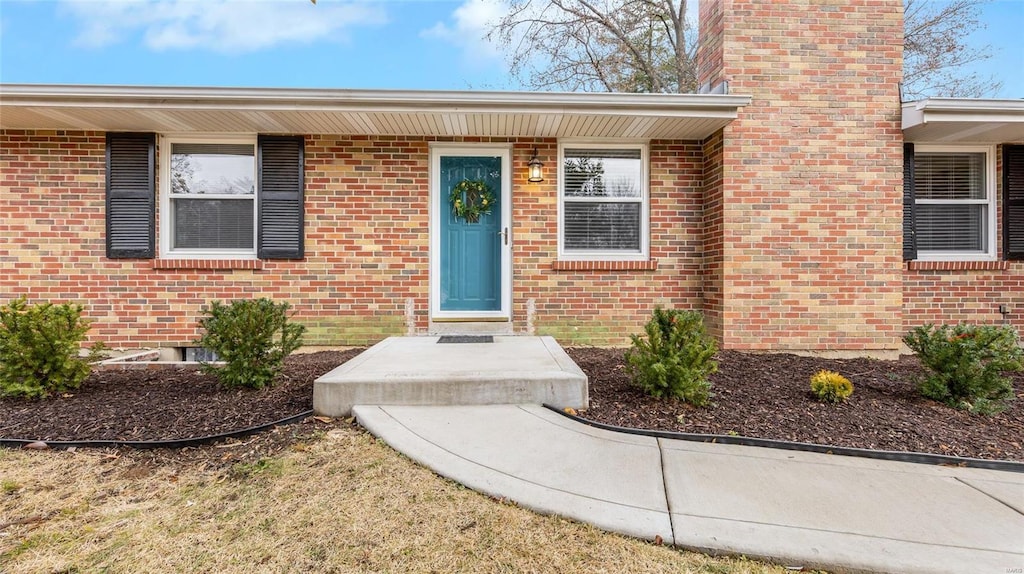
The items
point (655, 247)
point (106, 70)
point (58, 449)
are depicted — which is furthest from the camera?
point (106, 70)

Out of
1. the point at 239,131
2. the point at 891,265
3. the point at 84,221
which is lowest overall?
the point at 891,265

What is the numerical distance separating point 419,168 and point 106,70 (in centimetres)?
855

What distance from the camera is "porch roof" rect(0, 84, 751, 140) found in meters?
4.15

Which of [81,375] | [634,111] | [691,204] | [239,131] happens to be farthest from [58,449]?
[691,204]

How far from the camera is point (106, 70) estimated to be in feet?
29.3

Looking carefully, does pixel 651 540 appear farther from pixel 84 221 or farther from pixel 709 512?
pixel 84 221

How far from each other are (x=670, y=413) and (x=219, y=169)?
5.34m

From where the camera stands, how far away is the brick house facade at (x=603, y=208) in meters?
4.72

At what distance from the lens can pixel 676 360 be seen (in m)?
2.80

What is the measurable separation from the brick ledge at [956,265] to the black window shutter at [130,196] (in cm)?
854

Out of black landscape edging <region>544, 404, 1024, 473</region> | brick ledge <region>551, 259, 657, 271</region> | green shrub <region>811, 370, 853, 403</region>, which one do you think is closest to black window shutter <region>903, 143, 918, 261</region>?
brick ledge <region>551, 259, 657, 271</region>

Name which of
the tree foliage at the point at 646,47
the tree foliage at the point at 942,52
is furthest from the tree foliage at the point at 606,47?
the tree foliage at the point at 942,52

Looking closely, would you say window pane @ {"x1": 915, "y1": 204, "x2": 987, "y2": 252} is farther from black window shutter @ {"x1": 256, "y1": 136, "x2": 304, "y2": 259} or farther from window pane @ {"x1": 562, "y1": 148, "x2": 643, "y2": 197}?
black window shutter @ {"x1": 256, "y1": 136, "x2": 304, "y2": 259}

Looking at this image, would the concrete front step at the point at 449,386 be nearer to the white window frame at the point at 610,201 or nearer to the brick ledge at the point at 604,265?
the brick ledge at the point at 604,265
